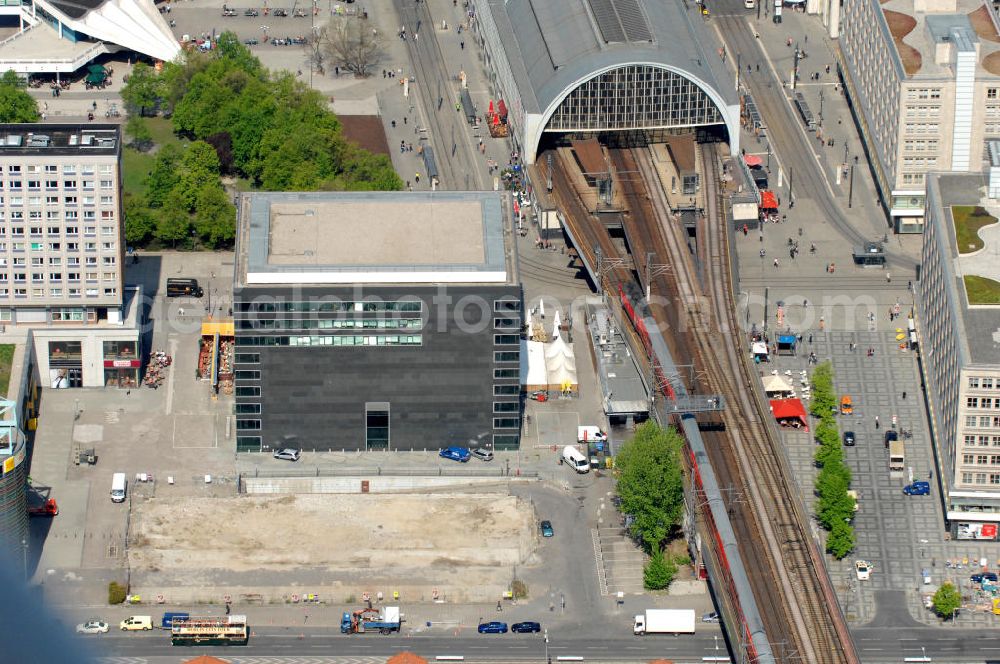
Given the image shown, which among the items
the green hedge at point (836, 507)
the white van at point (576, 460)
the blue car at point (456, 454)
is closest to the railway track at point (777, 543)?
the green hedge at point (836, 507)

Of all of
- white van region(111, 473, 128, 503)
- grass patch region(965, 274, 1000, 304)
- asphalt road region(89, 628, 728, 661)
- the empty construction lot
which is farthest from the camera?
grass patch region(965, 274, 1000, 304)

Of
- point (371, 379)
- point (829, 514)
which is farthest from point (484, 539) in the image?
point (829, 514)

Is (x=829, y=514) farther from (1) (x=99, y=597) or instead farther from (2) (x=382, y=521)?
(1) (x=99, y=597)

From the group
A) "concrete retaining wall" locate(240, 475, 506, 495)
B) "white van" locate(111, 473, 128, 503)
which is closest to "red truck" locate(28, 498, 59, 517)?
"white van" locate(111, 473, 128, 503)

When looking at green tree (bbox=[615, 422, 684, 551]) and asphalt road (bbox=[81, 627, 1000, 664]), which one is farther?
green tree (bbox=[615, 422, 684, 551])

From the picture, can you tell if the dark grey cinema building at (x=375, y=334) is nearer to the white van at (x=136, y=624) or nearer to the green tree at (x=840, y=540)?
the white van at (x=136, y=624)

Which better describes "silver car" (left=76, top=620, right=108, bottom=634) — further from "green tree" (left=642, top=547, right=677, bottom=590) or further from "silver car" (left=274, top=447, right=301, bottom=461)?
"green tree" (left=642, top=547, right=677, bottom=590)

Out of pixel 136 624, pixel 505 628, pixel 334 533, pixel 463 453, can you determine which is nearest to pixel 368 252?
pixel 463 453
